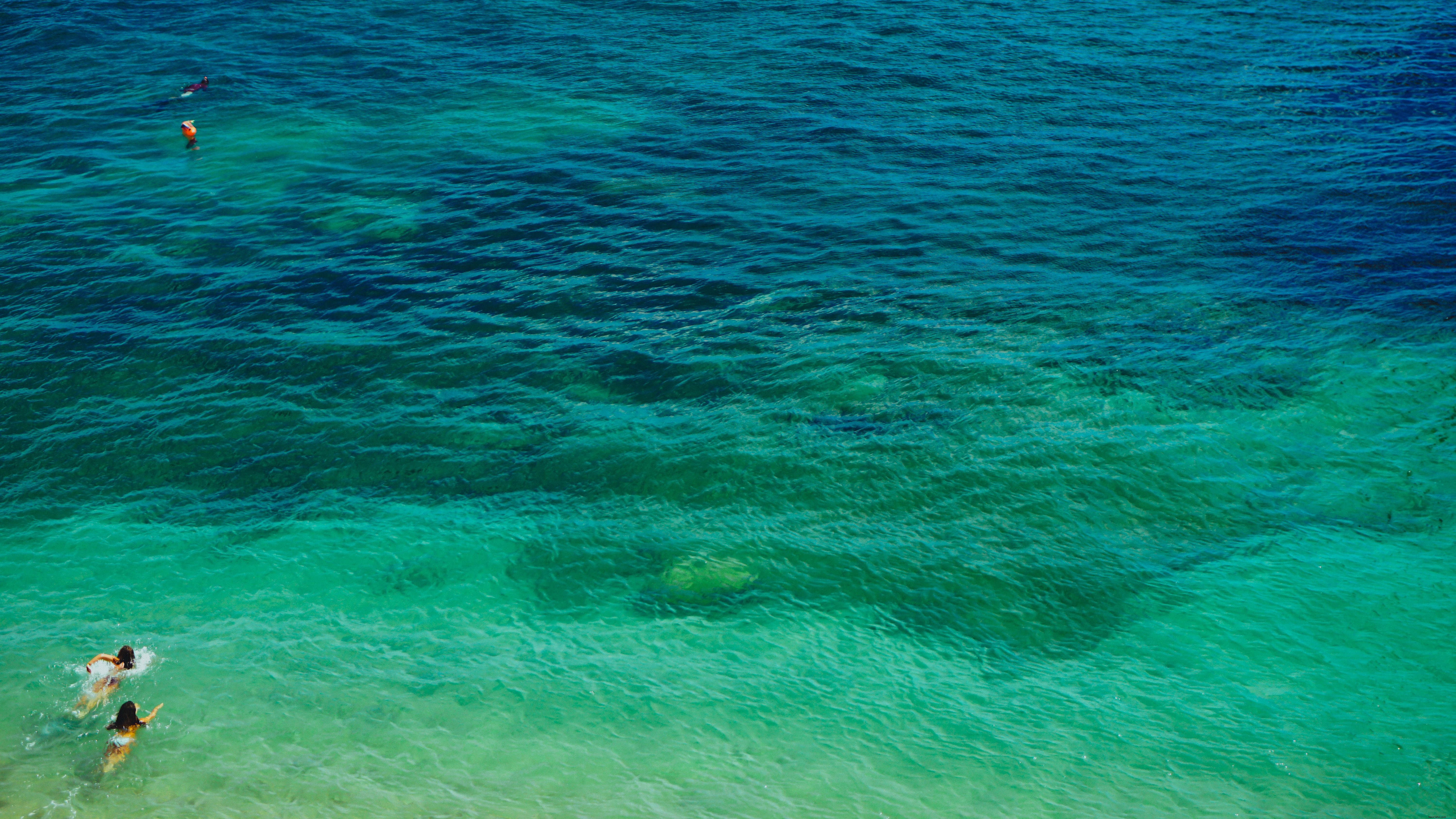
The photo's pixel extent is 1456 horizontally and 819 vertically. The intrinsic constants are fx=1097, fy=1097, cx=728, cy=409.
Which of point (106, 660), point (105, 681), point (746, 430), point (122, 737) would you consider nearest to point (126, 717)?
point (122, 737)

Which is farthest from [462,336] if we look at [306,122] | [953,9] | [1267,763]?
[953,9]

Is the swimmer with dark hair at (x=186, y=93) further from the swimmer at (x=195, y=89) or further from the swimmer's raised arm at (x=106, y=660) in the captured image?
the swimmer's raised arm at (x=106, y=660)

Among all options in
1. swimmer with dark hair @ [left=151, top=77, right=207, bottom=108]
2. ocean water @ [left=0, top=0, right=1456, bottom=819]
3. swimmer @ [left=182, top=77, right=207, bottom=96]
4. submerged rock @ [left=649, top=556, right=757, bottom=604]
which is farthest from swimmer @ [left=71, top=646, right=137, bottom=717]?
swimmer @ [left=182, top=77, right=207, bottom=96]

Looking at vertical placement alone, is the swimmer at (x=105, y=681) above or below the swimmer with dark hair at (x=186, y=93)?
below

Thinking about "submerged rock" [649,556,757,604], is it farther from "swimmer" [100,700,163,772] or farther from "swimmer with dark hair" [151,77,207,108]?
"swimmer with dark hair" [151,77,207,108]

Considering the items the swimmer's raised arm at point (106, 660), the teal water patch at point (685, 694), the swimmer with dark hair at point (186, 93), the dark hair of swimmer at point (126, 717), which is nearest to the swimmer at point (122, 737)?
the dark hair of swimmer at point (126, 717)

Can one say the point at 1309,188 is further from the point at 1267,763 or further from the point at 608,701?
the point at 608,701

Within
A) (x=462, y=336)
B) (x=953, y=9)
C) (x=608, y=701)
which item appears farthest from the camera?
(x=953, y=9)
